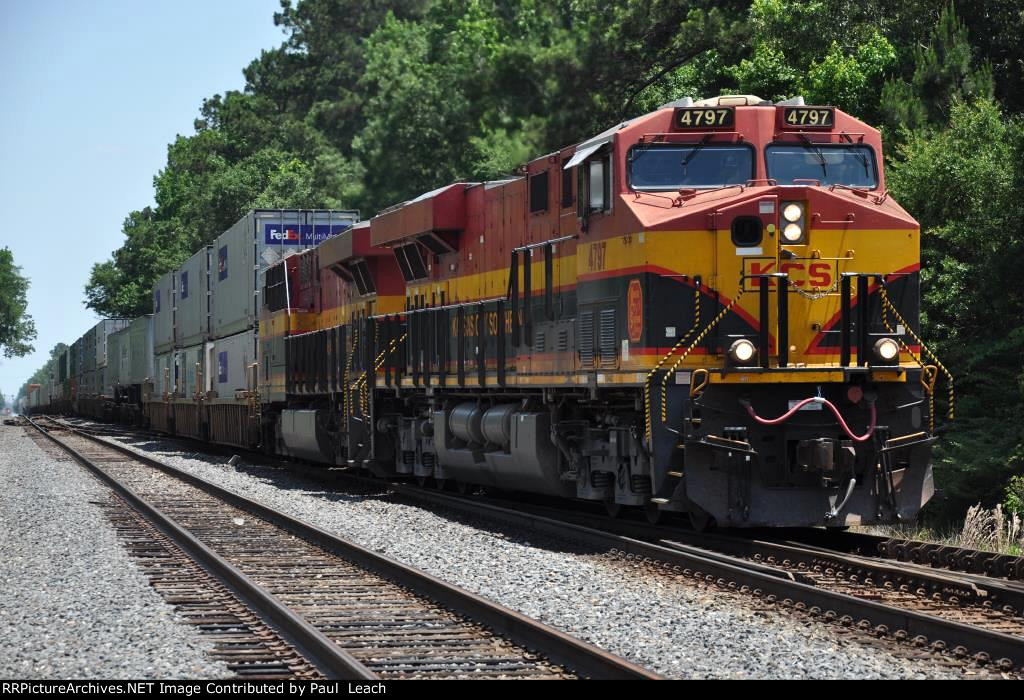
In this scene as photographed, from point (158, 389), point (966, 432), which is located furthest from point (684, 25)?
point (158, 389)

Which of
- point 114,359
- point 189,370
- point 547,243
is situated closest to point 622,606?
point 547,243

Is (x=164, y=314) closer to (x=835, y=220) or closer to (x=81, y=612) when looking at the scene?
(x=835, y=220)

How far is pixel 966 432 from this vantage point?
19.0 m

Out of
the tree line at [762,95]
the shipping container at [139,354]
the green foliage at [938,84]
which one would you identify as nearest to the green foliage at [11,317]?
the tree line at [762,95]

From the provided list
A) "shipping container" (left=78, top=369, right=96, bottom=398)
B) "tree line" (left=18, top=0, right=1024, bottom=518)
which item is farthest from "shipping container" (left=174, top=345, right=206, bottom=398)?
"shipping container" (left=78, top=369, right=96, bottom=398)

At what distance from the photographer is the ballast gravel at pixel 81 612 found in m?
7.34

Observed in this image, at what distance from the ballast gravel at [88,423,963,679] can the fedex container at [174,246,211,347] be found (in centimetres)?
2077

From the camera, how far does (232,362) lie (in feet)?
103

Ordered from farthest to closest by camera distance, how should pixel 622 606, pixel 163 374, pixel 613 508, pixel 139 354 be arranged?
pixel 139 354 → pixel 163 374 → pixel 613 508 → pixel 622 606

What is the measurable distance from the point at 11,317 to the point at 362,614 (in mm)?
119028

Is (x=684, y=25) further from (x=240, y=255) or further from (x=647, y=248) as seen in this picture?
(x=647, y=248)

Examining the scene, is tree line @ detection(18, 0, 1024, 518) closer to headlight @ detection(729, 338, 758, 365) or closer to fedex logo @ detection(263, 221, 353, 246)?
headlight @ detection(729, 338, 758, 365)

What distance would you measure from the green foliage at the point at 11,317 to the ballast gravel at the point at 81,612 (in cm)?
10949

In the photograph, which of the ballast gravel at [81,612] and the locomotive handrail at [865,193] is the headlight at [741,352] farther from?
the ballast gravel at [81,612]
